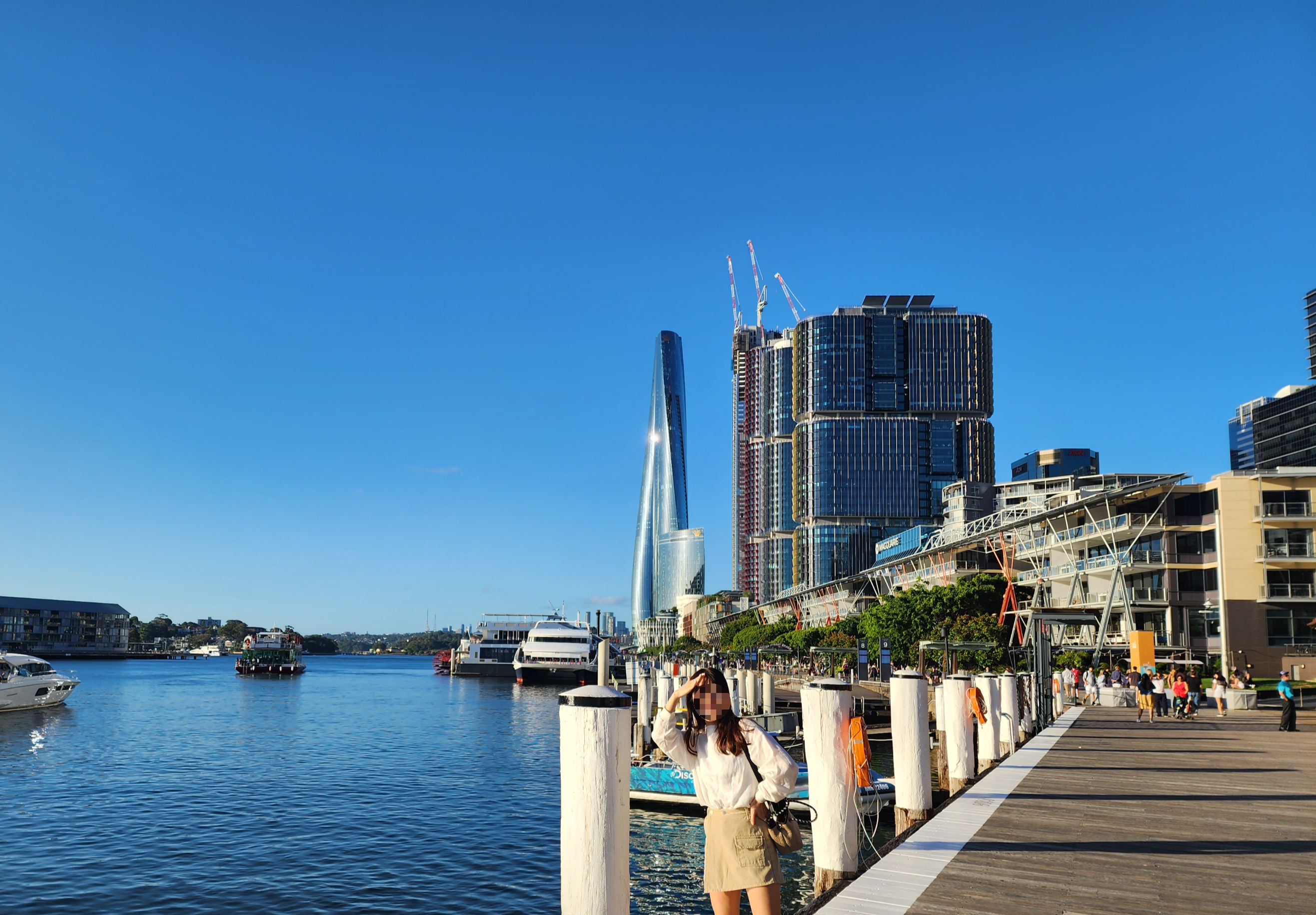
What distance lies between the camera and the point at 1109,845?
11.0 m

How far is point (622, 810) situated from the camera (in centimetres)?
643

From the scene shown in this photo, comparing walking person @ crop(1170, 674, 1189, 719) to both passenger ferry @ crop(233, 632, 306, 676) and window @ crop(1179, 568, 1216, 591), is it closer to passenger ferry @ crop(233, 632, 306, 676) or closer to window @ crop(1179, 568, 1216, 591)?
window @ crop(1179, 568, 1216, 591)

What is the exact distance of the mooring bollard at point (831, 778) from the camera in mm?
10023

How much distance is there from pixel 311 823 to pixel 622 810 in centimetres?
2847

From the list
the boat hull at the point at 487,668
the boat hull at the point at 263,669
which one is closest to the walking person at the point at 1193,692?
the boat hull at the point at 487,668

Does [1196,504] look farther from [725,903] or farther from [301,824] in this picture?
[725,903]

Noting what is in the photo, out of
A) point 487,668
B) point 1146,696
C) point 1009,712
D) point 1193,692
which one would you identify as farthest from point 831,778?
point 487,668

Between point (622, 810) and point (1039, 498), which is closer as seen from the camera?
point (622, 810)

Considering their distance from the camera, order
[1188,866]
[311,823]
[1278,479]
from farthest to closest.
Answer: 1. [1278,479]
2. [311,823]
3. [1188,866]

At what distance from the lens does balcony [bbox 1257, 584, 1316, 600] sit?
6738 cm

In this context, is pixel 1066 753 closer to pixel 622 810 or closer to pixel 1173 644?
pixel 622 810

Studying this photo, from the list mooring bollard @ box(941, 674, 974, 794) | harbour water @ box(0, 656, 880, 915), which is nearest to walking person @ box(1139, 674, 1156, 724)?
harbour water @ box(0, 656, 880, 915)

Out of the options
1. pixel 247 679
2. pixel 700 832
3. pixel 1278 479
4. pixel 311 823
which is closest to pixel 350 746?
pixel 311 823

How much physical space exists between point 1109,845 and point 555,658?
108723 millimetres
